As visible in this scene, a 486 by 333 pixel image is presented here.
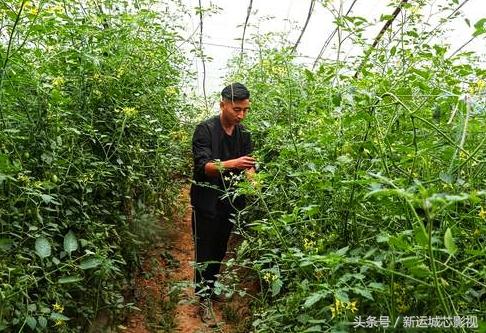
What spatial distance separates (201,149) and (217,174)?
0.66 ft

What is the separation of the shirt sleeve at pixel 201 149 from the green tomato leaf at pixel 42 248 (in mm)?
1167

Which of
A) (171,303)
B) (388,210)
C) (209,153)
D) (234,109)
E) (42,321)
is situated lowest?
(171,303)

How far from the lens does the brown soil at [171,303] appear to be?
2.71m

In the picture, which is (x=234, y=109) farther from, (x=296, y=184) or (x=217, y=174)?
(x=296, y=184)

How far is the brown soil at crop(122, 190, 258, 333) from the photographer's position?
271 centimetres

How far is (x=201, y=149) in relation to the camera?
287 centimetres

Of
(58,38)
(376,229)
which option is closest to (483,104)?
(376,229)

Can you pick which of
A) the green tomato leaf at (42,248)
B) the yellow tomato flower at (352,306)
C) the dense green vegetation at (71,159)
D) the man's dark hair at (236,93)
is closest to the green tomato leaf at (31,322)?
the dense green vegetation at (71,159)

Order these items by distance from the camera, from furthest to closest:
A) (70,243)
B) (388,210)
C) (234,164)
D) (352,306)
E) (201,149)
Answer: (201,149) → (234,164) → (70,243) → (388,210) → (352,306)

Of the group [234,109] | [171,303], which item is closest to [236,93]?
[234,109]

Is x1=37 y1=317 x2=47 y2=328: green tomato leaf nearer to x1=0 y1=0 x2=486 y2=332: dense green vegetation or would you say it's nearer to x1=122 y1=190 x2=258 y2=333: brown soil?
x1=0 y1=0 x2=486 y2=332: dense green vegetation

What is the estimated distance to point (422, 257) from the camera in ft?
3.77

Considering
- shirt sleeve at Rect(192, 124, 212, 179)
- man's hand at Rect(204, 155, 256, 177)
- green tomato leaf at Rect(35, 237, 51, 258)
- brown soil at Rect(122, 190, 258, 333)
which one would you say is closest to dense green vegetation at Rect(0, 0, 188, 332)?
green tomato leaf at Rect(35, 237, 51, 258)

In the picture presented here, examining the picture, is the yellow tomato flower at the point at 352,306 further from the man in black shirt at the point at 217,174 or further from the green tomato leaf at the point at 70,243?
the man in black shirt at the point at 217,174
